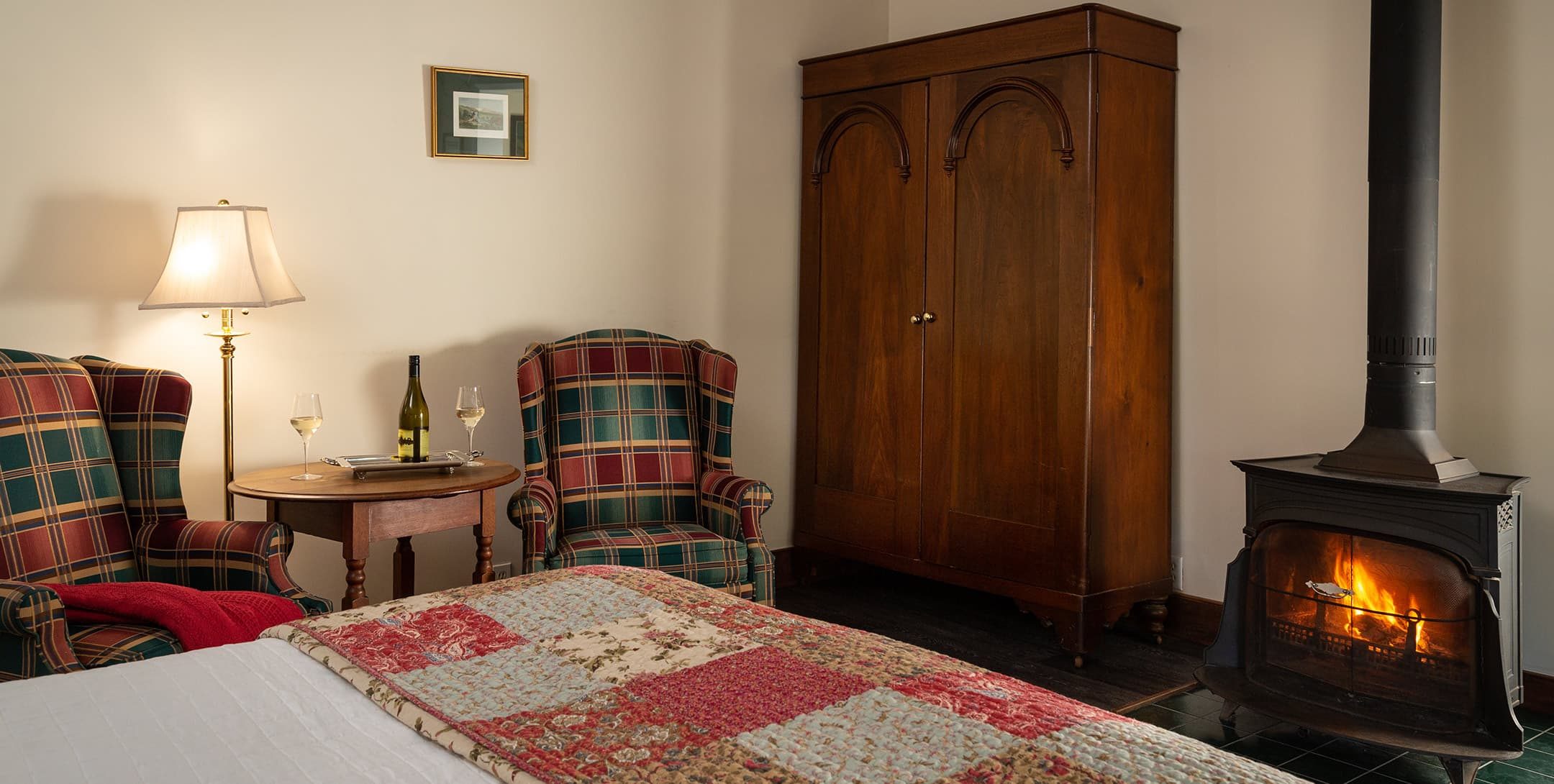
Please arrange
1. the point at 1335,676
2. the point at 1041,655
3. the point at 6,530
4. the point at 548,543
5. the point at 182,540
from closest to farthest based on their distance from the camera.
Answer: the point at 6,530 → the point at 182,540 → the point at 1335,676 → the point at 548,543 → the point at 1041,655

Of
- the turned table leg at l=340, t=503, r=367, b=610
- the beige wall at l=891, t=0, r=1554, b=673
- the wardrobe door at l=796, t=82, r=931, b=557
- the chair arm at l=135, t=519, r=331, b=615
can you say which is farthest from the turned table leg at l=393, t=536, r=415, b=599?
the beige wall at l=891, t=0, r=1554, b=673

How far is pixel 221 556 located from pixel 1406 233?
3.02 m

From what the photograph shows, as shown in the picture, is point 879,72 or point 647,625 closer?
point 647,625

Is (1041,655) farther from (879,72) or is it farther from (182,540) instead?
(182,540)

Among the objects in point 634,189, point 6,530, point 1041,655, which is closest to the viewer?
point 6,530

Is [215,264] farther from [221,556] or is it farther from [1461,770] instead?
[1461,770]

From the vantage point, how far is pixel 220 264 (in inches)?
118

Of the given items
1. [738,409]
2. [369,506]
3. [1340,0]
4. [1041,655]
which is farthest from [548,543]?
[1340,0]

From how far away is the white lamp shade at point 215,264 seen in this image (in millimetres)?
2969

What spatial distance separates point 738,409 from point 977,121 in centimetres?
144

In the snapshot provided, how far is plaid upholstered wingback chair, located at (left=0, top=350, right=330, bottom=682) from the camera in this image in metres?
2.52

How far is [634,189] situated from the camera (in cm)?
418

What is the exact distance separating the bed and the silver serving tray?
157cm

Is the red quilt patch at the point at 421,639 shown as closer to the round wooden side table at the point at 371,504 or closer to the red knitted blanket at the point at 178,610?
the red knitted blanket at the point at 178,610
